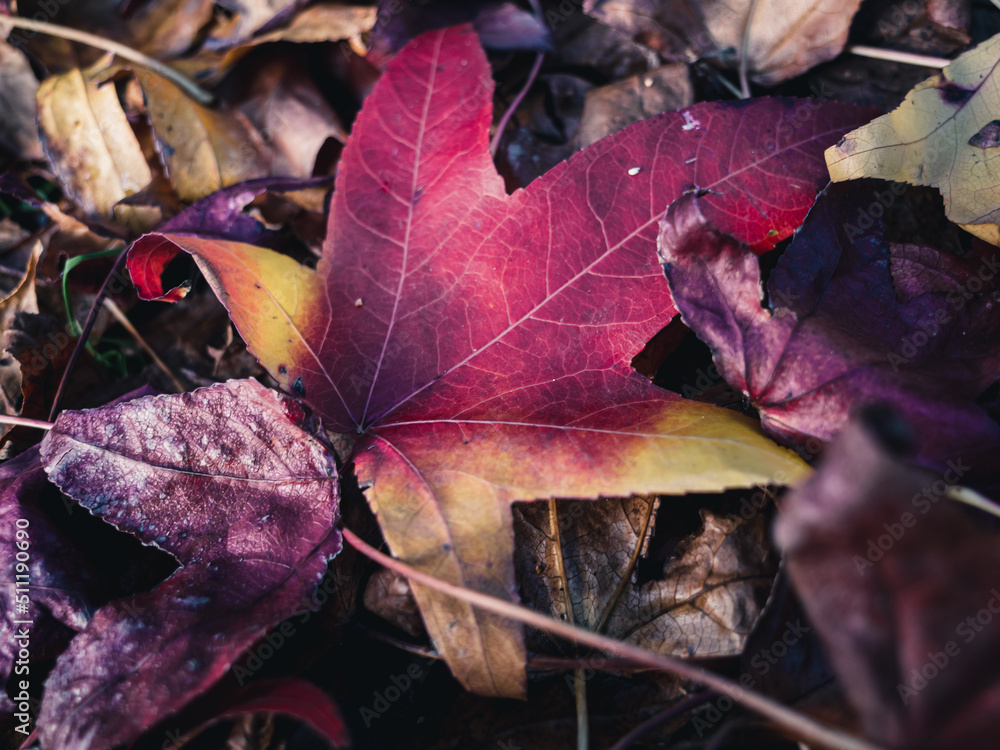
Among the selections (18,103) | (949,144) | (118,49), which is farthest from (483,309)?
(18,103)

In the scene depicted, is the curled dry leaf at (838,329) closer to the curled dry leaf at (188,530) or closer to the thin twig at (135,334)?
the curled dry leaf at (188,530)

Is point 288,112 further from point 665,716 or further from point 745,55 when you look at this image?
point 665,716

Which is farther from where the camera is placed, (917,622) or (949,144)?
(949,144)

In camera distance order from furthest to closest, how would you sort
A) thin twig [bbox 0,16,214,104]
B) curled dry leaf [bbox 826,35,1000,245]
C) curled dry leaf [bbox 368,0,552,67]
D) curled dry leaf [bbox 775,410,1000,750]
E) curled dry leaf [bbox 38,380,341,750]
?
thin twig [bbox 0,16,214,104]
curled dry leaf [bbox 368,0,552,67]
curled dry leaf [bbox 826,35,1000,245]
curled dry leaf [bbox 38,380,341,750]
curled dry leaf [bbox 775,410,1000,750]

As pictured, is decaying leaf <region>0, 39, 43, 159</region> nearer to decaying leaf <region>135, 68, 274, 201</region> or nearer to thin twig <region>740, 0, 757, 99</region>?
decaying leaf <region>135, 68, 274, 201</region>

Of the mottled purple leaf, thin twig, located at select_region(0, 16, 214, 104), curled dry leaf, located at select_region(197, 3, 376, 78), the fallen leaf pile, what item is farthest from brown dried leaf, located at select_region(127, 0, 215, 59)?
the mottled purple leaf

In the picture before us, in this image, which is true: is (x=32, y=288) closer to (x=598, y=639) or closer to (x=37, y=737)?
(x=37, y=737)
